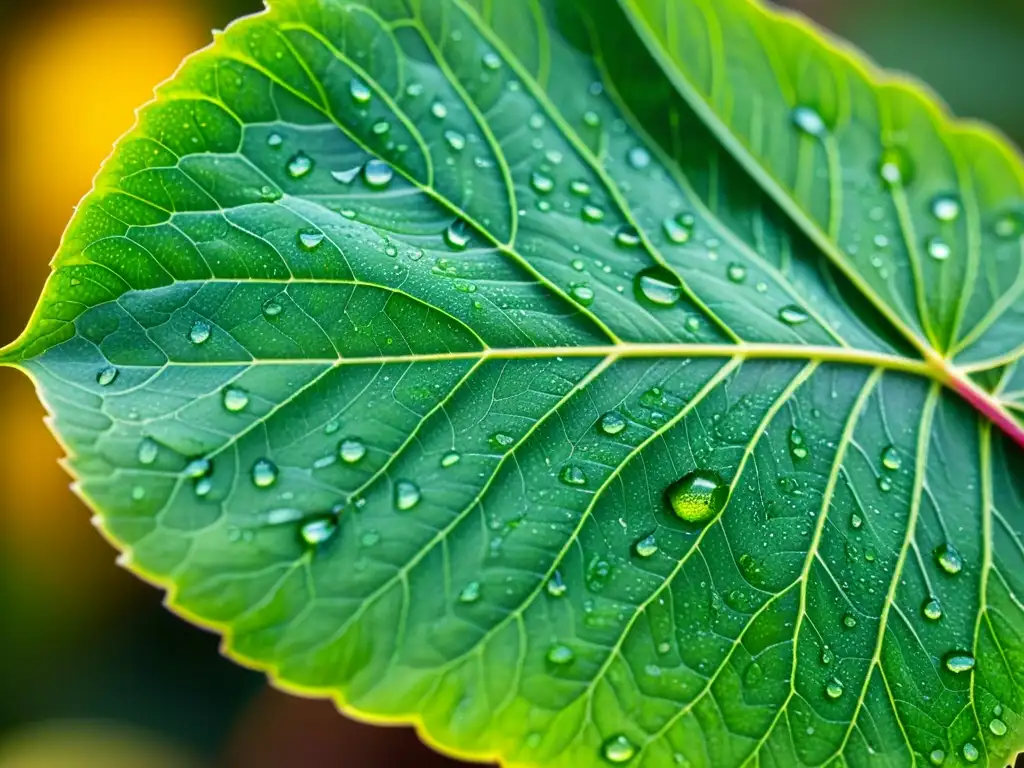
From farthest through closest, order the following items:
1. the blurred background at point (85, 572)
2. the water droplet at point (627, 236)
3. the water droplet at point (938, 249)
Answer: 1. the blurred background at point (85, 572)
2. the water droplet at point (938, 249)
3. the water droplet at point (627, 236)

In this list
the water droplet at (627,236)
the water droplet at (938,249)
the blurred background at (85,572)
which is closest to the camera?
the water droplet at (627,236)

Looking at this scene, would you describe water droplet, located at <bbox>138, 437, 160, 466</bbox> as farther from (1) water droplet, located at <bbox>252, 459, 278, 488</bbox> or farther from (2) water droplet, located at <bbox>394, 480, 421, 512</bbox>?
(2) water droplet, located at <bbox>394, 480, 421, 512</bbox>

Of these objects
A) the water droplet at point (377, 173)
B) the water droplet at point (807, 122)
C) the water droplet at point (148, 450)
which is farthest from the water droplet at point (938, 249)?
the water droplet at point (148, 450)

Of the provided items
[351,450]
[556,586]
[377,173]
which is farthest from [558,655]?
[377,173]

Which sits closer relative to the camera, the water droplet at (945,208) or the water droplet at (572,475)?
the water droplet at (572,475)

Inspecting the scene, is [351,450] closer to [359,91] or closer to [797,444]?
[359,91]

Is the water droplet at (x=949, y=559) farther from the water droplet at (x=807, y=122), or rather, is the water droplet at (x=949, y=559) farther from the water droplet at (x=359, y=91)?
the water droplet at (x=359, y=91)

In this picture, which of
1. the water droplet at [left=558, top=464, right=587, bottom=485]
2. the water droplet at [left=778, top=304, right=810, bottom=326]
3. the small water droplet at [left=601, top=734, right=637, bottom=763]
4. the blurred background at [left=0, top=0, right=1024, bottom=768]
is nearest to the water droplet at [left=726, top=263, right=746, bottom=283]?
the water droplet at [left=778, top=304, right=810, bottom=326]
